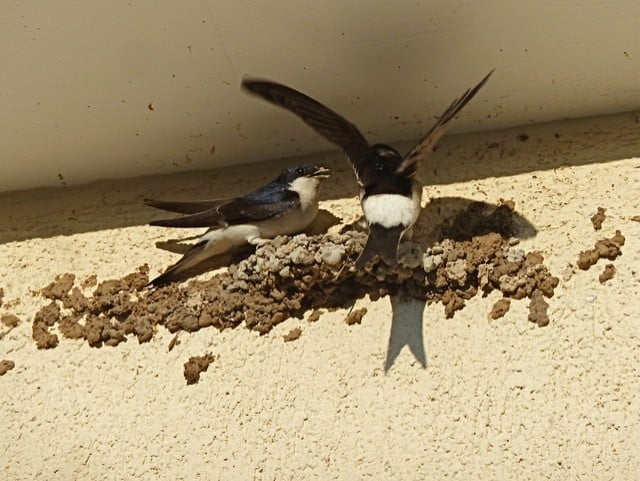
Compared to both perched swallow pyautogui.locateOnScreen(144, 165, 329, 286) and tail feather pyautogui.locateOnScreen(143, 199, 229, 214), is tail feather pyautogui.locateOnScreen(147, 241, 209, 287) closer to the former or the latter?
perched swallow pyautogui.locateOnScreen(144, 165, 329, 286)

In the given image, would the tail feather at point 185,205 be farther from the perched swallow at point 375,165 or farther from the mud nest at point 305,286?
the perched swallow at point 375,165

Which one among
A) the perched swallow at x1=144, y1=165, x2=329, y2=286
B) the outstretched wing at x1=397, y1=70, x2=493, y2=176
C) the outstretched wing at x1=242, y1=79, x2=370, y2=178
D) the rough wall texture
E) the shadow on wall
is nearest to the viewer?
the rough wall texture

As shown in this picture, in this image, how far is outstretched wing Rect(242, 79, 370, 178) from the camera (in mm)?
2797

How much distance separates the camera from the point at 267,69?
2836mm

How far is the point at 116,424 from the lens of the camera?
2729 millimetres

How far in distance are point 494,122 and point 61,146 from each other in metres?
1.54

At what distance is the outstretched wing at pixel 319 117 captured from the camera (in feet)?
9.18

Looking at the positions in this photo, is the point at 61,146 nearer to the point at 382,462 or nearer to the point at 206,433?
the point at 206,433

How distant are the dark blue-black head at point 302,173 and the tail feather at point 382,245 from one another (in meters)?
0.41

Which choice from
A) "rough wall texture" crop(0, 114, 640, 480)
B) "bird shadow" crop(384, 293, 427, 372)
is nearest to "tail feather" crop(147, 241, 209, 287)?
"rough wall texture" crop(0, 114, 640, 480)

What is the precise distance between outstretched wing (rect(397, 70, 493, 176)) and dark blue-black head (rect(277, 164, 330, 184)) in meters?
0.33

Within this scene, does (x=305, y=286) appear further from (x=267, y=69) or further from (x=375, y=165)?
(x=267, y=69)

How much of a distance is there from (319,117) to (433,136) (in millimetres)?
425

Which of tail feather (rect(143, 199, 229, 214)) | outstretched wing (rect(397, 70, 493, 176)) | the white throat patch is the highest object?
outstretched wing (rect(397, 70, 493, 176))
